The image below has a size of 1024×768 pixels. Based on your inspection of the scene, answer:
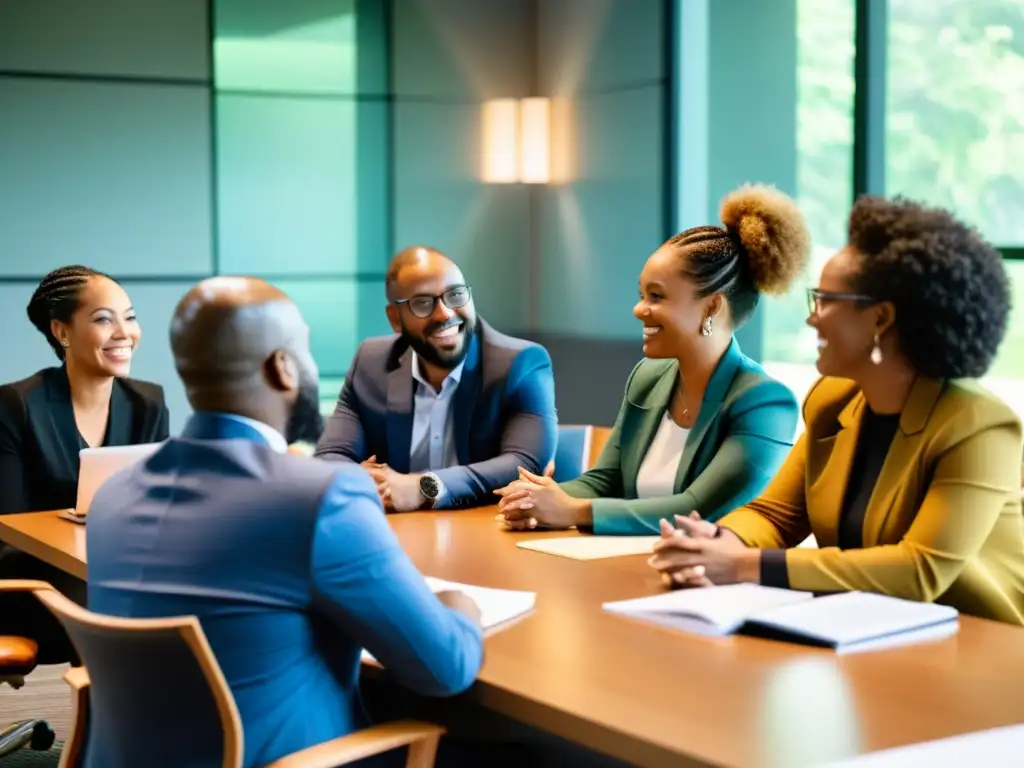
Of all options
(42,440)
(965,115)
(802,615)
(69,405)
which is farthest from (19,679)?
(965,115)

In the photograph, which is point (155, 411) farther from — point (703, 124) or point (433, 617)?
point (703, 124)

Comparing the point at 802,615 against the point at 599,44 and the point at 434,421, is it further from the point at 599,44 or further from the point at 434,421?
the point at 599,44

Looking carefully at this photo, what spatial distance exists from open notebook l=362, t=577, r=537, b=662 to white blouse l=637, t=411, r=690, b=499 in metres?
0.93

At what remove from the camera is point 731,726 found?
1729 millimetres

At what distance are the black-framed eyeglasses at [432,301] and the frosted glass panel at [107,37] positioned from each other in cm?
317

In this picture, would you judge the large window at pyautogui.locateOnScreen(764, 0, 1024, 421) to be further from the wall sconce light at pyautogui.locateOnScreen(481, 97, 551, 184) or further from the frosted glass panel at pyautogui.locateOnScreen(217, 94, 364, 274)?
the frosted glass panel at pyautogui.locateOnScreen(217, 94, 364, 274)

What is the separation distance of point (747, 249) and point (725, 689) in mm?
1600

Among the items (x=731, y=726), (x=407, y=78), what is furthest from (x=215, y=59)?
(x=731, y=726)

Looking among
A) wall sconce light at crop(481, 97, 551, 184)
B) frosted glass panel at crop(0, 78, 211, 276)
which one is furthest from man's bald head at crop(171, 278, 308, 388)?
wall sconce light at crop(481, 97, 551, 184)

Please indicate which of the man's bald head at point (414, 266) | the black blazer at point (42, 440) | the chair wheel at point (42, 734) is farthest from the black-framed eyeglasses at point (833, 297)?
the chair wheel at point (42, 734)

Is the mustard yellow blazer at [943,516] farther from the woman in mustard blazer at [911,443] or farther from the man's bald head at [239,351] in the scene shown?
the man's bald head at [239,351]

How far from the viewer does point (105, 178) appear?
6355mm

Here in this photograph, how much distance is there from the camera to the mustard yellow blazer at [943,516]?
92.5 inches

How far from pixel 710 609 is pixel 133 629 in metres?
0.92
